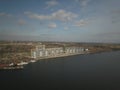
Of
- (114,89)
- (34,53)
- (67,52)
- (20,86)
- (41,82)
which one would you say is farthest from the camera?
(67,52)

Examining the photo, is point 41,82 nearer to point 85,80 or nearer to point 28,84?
point 28,84

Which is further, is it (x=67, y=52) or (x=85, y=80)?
(x=67, y=52)

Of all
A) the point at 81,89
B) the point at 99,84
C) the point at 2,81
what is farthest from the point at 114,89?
the point at 2,81

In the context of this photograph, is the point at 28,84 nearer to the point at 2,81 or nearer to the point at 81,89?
the point at 2,81

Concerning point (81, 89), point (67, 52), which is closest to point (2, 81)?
point (81, 89)

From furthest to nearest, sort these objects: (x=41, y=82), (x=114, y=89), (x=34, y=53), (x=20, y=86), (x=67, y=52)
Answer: (x=67, y=52) → (x=34, y=53) → (x=41, y=82) → (x=20, y=86) → (x=114, y=89)

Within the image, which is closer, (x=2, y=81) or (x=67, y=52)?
(x=2, y=81)

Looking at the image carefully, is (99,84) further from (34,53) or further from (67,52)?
(67,52)

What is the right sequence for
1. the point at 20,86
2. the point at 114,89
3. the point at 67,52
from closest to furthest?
the point at 114,89 < the point at 20,86 < the point at 67,52
